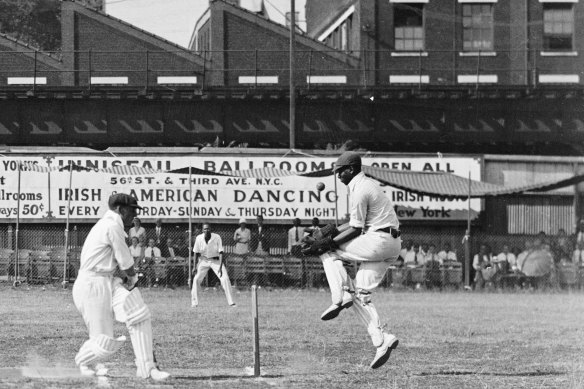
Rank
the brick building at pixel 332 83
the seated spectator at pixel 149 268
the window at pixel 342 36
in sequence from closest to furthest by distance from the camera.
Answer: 1. the seated spectator at pixel 149 268
2. the brick building at pixel 332 83
3. the window at pixel 342 36

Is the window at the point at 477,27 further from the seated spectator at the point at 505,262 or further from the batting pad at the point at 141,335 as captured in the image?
the batting pad at the point at 141,335

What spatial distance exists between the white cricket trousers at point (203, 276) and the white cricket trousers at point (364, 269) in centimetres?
1069

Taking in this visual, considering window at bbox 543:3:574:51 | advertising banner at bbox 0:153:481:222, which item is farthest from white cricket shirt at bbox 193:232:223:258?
window at bbox 543:3:574:51

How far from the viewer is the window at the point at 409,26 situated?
46.8m

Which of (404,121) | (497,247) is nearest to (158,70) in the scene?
(404,121)

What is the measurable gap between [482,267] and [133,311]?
64.6 ft

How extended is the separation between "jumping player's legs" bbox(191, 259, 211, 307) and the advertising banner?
5.76 m

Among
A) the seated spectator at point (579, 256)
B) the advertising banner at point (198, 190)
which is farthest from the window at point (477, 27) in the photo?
the seated spectator at point (579, 256)

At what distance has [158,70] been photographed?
46.4 meters

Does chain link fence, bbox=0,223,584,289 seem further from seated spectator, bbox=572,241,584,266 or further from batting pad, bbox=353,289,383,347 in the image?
batting pad, bbox=353,289,383,347

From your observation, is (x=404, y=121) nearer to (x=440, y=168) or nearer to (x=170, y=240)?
(x=440, y=168)

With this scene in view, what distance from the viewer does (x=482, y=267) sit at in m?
30.3

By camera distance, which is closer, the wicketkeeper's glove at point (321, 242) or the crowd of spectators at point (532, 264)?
the wicketkeeper's glove at point (321, 242)

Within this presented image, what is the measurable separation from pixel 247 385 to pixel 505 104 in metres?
34.1
